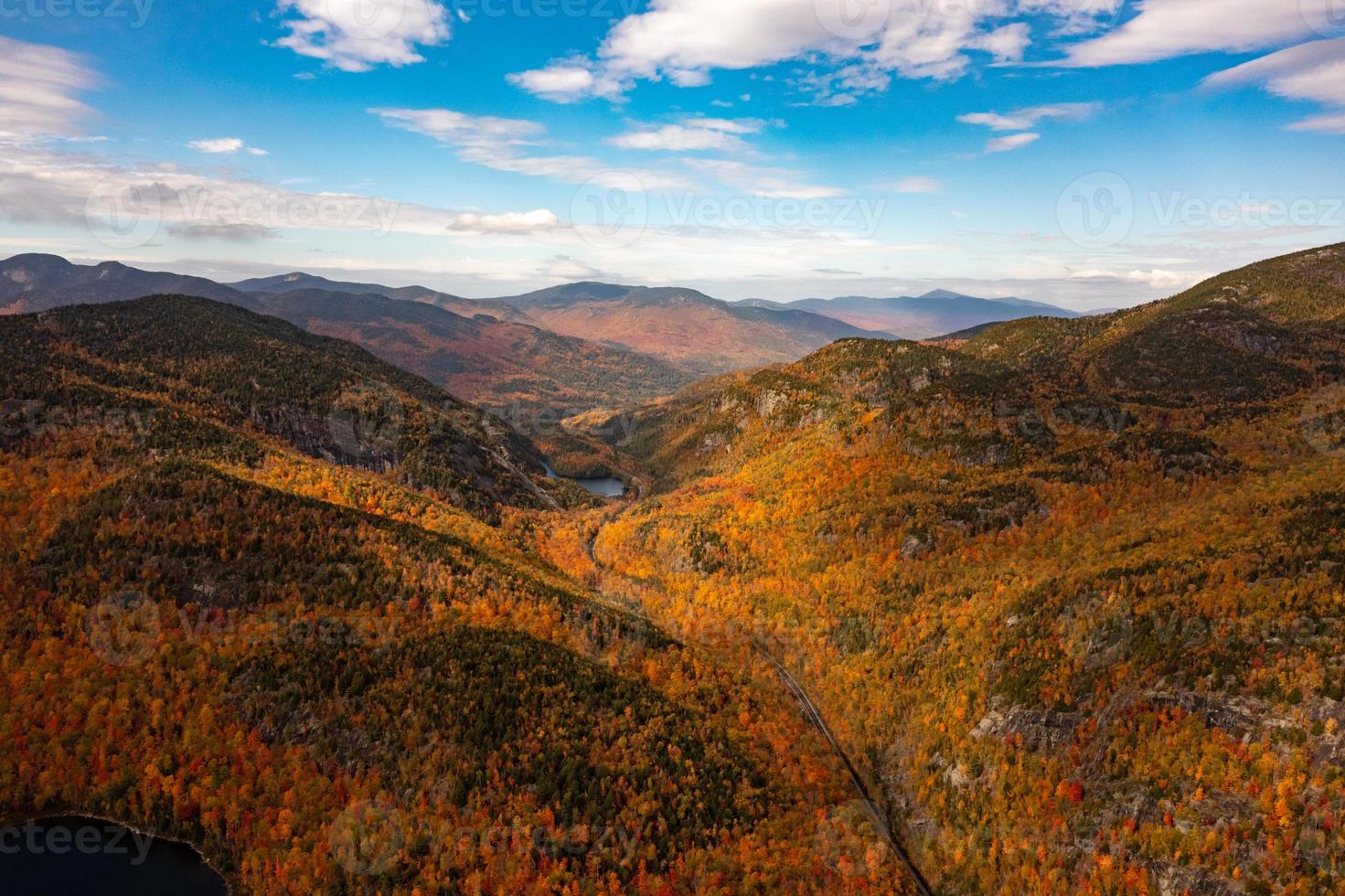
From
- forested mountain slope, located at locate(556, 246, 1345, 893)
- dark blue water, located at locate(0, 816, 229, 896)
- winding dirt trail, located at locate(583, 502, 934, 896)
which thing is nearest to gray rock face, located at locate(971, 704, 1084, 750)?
forested mountain slope, located at locate(556, 246, 1345, 893)

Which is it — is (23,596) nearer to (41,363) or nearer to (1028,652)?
(41,363)

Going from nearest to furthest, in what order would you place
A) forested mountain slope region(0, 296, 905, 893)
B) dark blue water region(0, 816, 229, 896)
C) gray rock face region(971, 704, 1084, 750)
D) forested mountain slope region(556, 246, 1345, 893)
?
forested mountain slope region(556, 246, 1345, 893)
dark blue water region(0, 816, 229, 896)
forested mountain slope region(0, 296, 905, 893)
gray rock face region(971, 704, 1084, 750)

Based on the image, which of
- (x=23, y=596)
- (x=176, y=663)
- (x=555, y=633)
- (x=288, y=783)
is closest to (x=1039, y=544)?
(x=555, y=633)

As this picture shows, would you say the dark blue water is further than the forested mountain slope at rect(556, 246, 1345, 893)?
Yes

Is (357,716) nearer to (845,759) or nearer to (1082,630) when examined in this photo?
(845,759)

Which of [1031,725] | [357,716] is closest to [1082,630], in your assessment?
[1031,725]

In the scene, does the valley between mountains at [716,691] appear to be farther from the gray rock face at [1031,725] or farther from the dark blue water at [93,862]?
the dark blue water at [93,862]

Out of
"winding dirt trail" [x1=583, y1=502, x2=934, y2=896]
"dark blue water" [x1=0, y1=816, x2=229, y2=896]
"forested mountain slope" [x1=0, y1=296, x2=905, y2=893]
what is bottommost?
"winding dirt trail" [x1=583, y1=502, x2=934, y2=896]

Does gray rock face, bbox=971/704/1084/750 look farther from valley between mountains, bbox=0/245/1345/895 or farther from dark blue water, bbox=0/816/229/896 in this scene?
dark blue water, bbox=0/816/229/896
